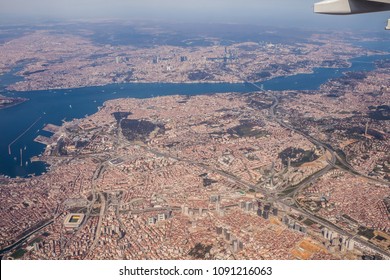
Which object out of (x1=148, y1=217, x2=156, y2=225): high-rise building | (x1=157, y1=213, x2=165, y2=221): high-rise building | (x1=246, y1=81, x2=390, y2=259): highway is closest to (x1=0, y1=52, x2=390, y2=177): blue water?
(x1=148, y1=217, x2=156, y2=225): high-rise building

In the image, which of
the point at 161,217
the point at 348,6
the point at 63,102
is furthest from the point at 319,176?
the point at 63,102

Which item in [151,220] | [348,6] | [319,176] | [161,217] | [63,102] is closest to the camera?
[348,6]

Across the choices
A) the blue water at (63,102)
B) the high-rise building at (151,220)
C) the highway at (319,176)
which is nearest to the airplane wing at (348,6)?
the highway at (319,176)

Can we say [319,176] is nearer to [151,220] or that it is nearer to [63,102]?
[151,220]

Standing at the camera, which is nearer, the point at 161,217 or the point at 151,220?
the point at 151,220

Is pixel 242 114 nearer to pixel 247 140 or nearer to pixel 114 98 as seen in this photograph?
pixel 247 140

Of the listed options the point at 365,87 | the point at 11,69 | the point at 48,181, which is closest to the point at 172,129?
the point at 48,181

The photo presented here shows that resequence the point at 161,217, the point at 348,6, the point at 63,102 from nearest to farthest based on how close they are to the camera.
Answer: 1. the point at 348,6
2. the point at 161,217
3. the point at 63,102
